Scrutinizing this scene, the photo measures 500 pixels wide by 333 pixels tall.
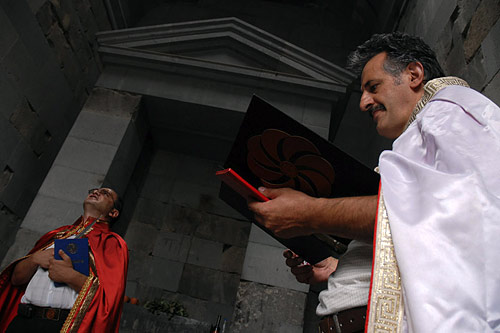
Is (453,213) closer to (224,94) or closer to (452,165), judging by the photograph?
(452,165)

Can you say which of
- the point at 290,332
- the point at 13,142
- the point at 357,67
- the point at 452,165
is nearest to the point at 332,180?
the point at 452,165

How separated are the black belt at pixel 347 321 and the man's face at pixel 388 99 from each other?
3.00ft

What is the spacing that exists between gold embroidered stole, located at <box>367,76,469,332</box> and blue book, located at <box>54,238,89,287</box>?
7.70 ft

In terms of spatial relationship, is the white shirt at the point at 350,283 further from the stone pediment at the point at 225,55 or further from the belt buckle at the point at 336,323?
the stone pediment at the point at 225,55

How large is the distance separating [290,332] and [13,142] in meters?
4.24

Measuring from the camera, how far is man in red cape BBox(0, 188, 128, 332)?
8.59ft

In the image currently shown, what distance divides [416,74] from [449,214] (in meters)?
1.05

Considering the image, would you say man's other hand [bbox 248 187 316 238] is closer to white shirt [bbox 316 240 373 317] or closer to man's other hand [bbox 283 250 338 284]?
white shirt [bbox 316 240 373 317]

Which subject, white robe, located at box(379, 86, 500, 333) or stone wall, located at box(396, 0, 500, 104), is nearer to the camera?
white robe, located at box(379, 86, 500, 333)

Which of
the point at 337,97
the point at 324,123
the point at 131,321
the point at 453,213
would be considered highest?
the point at 337,97

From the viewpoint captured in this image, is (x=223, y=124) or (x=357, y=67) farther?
(x=223, y=124)

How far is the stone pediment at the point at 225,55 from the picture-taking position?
17.7 ft

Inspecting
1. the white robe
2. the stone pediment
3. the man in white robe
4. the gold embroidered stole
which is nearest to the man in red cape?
the man in white robe

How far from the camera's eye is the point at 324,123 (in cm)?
518
